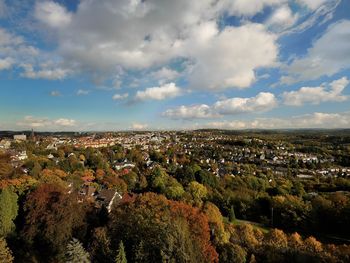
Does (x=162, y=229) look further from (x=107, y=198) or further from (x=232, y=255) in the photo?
(x=107, y=198)

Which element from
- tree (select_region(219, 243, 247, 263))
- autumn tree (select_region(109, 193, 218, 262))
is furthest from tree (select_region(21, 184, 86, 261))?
tree (select_region(219, 243, 247, 263))

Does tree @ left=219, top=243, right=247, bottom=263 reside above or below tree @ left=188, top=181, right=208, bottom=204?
above

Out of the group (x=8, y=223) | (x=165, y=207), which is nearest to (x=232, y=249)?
(x=165, y=207)

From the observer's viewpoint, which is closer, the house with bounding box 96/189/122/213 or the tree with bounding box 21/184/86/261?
the tree with bounding box 21/184/86/261

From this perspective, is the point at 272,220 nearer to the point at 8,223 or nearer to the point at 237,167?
the point at 8,223

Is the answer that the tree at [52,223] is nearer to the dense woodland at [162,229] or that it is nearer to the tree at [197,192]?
the dense woodland at [162,229]

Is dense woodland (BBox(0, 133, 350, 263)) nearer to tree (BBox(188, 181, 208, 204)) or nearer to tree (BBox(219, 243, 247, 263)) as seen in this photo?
tree (BBox(219, 243, 247, 263))

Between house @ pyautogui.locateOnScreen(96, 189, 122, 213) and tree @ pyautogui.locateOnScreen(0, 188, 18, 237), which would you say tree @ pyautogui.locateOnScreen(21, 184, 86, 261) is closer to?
tree @ pyautogui.locateOnScreen(0, 188, 18, 237)

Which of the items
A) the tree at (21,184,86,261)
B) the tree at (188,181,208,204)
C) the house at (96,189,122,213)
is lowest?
the tree at (188,181,208,204)

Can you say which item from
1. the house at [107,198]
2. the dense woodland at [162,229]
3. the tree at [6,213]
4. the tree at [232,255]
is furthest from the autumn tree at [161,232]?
the house at [107,198]

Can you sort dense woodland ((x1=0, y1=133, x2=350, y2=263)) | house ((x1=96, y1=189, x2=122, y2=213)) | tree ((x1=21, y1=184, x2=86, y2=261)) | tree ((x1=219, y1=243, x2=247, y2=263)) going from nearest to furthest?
dense woodland ((x1=0, y1=133, x2=350, y2=263)) < tree ((x1=219, y1=243, x2=247, y2=263)) < tree ((x1=21, y1=184, x2=86, y2=261)) < house ((x1=96, y1=189, x2=122, y2=213))

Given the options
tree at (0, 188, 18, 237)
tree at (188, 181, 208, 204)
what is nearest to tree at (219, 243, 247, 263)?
tree at (0, 188, 18, 237)

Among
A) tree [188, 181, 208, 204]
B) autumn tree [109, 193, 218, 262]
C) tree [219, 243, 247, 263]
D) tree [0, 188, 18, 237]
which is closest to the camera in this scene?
autumn tree [109, 193, 218, 262]
